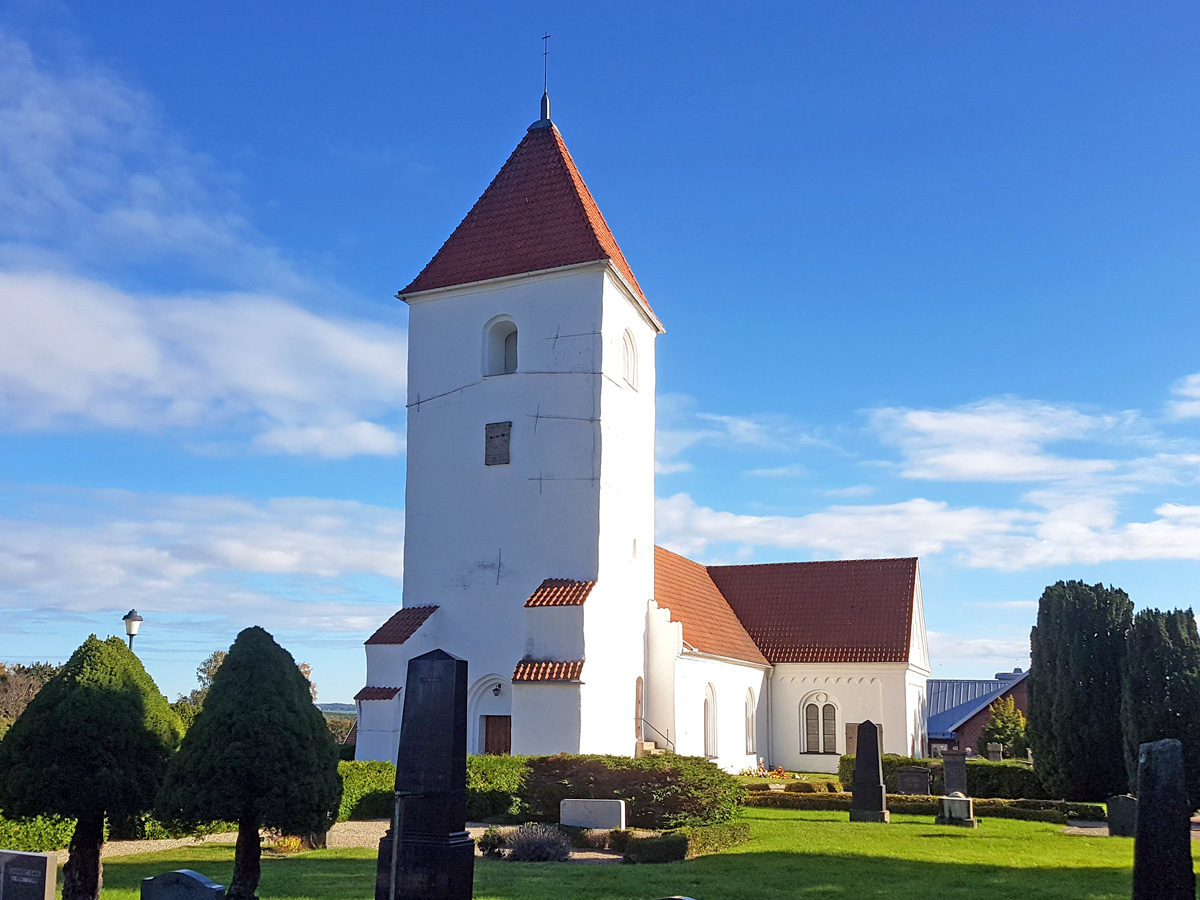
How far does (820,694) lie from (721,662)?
20.6 feet

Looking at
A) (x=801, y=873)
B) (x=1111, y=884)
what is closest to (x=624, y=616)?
(x=801, y=873)

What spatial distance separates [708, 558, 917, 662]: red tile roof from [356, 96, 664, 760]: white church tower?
416 inches

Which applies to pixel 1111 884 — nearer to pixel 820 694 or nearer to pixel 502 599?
pixel 502 599

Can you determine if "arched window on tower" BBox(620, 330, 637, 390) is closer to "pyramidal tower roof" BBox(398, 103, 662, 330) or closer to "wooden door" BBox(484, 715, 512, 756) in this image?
"pyramidal tower roof" BBox(398, 103, 662, 330)

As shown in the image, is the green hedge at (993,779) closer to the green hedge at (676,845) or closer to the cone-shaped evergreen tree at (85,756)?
the green hedge at (676,845)

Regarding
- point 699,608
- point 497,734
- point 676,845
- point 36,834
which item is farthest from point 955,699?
point 36,834

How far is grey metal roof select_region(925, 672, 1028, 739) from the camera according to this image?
147 feet

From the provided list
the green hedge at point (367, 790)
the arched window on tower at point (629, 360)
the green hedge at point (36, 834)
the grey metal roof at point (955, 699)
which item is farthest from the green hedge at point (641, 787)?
the grey metal roof at point (955, 699)

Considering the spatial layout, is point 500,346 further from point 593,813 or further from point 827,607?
point 827,607

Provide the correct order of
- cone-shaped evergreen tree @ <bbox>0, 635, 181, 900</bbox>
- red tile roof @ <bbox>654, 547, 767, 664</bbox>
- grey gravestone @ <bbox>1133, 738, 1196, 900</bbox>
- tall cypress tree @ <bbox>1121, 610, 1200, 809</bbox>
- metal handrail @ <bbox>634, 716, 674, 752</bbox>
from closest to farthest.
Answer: grey gravestone @ <bbox>1133, 738, 1196, 900</bbox> < cone-shaped evergreen tree @ <bbox>0, 635, 181, 900</bbox> < tall cypress tree @ <bbox>1121, 610, 1200, 809</bbox> < metal handrail @ <bbox>634, 716, 674, 752</bbox> < red tile roof @ <bbox>654, 547, 767, 664</bbox>

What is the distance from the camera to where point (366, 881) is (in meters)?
12.4

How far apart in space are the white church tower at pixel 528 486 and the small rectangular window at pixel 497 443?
0.11 ft

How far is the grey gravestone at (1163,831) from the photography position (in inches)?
287

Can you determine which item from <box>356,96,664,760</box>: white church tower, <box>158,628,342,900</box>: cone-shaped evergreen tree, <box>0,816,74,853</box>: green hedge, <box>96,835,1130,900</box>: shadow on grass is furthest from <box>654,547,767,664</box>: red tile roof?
<box>158,628,342,900</box>: cone-shaped evergreen tree
